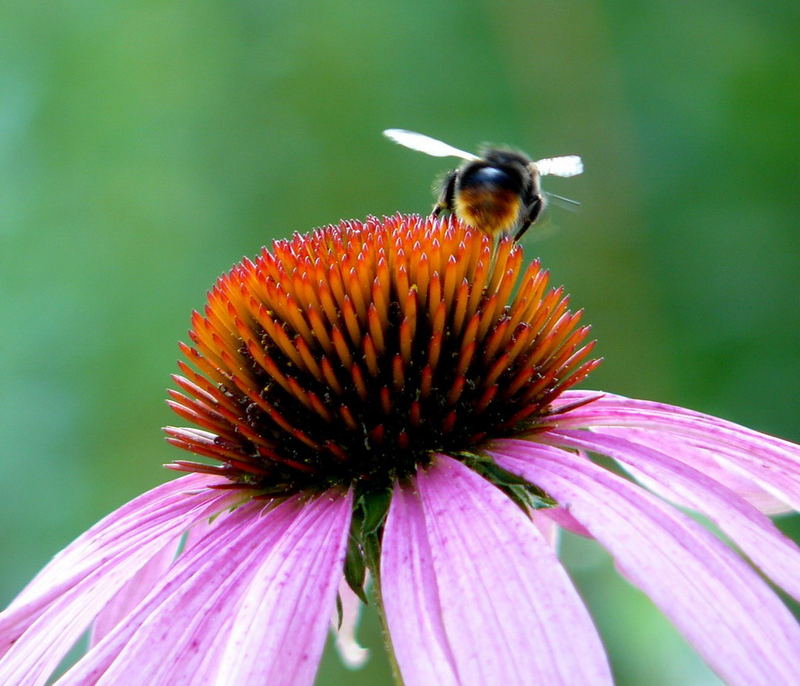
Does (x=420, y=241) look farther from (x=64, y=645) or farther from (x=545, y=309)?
(x=64, y=645)

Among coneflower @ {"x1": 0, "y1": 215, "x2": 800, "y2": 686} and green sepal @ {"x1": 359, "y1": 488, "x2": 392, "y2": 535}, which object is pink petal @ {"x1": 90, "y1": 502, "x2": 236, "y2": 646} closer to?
coneflower @ {"x1": 0, "y1": 215, "x2": 800, "y2": 686}

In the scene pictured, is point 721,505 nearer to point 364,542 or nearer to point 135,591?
point 364,542

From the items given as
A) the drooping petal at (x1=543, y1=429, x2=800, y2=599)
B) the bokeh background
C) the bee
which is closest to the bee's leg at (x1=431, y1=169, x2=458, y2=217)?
the bee

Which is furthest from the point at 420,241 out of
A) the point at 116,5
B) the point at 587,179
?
the point at 116,5

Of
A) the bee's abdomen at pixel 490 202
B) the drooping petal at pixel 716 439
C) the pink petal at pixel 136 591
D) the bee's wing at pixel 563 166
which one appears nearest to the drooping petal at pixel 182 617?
the pink petal at pixel 136 591

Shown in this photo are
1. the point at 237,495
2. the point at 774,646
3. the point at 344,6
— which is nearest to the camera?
the point at 774,646

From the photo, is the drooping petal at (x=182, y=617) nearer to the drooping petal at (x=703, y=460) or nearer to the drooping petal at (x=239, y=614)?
the drooping petal at (x=239, y=614)
